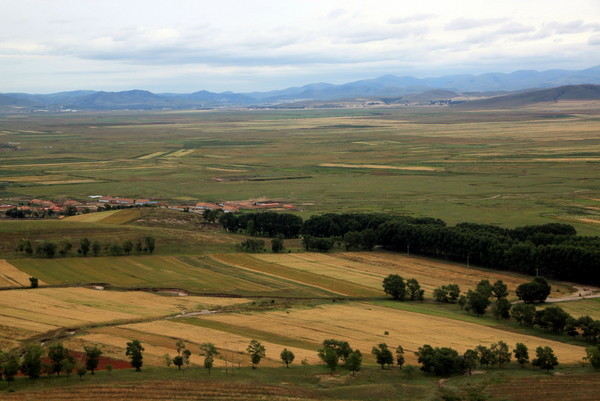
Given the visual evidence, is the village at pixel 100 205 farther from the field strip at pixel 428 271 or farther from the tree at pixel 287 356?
the tree at pixel 287 356

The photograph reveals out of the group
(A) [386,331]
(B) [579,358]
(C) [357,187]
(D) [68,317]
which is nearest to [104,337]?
(D) [68,317]

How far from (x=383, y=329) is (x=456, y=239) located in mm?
28634

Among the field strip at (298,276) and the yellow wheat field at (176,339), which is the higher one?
the yellow wheat field at (176,339)

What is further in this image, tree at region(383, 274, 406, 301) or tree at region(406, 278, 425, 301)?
tree at region(406, 278, 425, 301)

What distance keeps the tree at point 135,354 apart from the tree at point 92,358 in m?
1.80

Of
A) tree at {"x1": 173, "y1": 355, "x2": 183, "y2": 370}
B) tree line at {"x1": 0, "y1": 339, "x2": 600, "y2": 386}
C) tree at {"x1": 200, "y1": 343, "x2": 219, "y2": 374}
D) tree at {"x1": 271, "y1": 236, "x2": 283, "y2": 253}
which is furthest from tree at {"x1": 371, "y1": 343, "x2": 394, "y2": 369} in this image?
tree at {"x1": 271, "y1": 236, "x2": 283, "y2": 253}

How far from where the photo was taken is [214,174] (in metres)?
162

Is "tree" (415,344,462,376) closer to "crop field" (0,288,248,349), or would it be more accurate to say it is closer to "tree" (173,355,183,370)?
"tree" (173,355,183,370)

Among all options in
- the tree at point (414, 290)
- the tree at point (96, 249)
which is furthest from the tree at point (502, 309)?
the tree at point (96, 249)

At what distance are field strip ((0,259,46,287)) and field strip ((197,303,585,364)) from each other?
21.0m

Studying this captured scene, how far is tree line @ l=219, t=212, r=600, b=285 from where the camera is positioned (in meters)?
69.2

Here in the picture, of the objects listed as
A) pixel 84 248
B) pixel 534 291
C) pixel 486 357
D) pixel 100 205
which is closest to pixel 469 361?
pixel 486 357

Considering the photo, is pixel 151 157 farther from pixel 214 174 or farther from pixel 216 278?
pixel 216 278

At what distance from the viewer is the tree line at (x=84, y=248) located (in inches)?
2975
